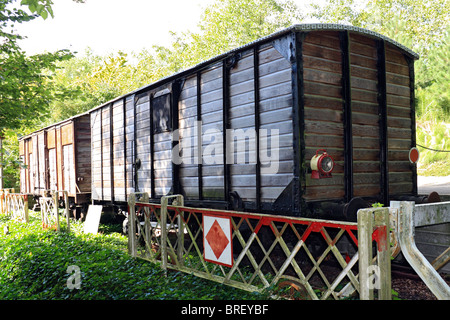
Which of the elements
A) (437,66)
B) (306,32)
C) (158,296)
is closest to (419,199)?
(306,32)

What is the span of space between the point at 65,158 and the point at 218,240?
419 inches

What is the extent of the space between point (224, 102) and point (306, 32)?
1747mm

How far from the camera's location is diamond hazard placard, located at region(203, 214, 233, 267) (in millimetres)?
4520

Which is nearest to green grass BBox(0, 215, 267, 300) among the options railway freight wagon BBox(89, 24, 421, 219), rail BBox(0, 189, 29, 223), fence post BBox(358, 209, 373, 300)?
fence post BBox(358, 209, 373, 300)

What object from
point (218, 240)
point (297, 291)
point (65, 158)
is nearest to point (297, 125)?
point (218, 240)

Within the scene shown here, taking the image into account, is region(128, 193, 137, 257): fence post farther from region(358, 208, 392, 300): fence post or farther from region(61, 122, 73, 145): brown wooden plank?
region(61, 122, 73, 145): brown wooden plank

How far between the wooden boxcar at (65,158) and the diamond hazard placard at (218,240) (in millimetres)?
8753

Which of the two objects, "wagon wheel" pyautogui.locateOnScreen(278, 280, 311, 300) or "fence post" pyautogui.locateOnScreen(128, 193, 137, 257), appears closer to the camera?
"wagon wheel" pyautogui.locateOnScreen(278, 280, 311, 300)

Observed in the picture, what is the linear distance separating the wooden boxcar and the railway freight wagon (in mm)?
6115

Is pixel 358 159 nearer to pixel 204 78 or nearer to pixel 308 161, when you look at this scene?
pixel 308 161

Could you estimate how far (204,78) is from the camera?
6.72 metres

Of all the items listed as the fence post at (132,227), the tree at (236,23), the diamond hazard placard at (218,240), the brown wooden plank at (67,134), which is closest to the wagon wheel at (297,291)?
the diamond hazard placard at (218,240)

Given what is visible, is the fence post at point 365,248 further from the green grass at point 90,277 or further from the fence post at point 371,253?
the green grass at point 90,277

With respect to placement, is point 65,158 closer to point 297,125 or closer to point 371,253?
point 297,125
